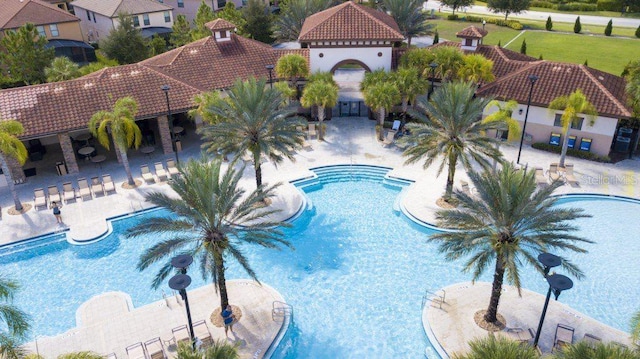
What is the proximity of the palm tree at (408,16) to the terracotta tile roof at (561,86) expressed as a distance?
22518mm

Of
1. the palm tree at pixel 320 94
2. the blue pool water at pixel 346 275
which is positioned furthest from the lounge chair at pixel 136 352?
the palm tree at pixel 320 94

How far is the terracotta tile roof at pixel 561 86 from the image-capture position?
30.3 m

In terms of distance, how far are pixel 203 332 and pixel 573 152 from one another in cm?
2633

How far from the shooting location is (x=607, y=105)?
30062 mm

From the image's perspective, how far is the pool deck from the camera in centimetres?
2559

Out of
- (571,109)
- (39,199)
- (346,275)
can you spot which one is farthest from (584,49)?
(39,199)

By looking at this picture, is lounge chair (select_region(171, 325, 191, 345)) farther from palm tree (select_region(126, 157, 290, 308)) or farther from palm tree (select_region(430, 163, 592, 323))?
palm tree (select_region(430, 163, 592, 323))

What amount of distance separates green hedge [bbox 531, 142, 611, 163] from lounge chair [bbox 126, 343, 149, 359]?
27.6m

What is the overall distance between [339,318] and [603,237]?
1448 cm

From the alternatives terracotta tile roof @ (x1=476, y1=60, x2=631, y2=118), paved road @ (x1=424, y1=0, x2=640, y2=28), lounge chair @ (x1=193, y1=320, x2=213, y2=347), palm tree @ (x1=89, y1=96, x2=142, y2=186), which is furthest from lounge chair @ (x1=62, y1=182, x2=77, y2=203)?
paved road @ (x1=424, y1=0, x2=640, y2=28)

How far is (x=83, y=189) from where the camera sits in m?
28.1

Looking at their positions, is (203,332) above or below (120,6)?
below

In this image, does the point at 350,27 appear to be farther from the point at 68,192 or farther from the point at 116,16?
the point at 116,16

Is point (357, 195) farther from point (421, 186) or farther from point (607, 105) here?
point (607, 105)
